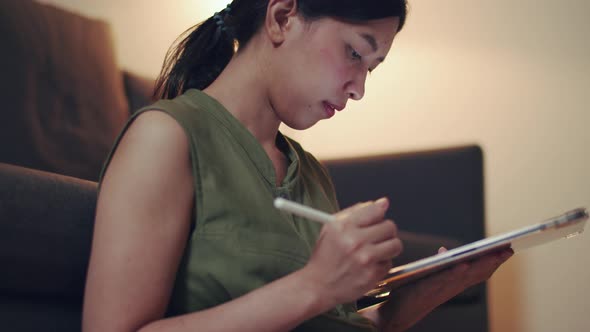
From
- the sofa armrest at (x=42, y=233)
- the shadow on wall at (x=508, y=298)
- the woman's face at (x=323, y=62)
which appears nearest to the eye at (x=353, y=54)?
the woman's face at (x=323, y=62)

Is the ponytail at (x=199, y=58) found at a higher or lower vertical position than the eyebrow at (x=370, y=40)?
lower

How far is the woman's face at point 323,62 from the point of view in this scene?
730 millimetres

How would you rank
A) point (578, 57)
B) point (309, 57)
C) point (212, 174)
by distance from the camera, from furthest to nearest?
point (578, 57) < point (309, 57) < point (212, 174)

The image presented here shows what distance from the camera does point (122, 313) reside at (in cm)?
53

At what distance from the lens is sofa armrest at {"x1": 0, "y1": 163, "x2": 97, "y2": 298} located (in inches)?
20.2

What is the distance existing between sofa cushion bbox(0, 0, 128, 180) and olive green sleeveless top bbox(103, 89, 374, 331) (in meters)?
0.37

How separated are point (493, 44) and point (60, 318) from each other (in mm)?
1486

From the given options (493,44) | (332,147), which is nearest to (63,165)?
(332,147)

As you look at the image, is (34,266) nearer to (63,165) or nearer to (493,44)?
(63,165)

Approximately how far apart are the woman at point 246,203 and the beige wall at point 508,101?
0.86 m

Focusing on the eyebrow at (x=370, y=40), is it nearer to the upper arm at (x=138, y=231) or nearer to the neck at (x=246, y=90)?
the neck at (x=246, y=90)

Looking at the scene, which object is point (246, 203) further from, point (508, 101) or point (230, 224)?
point (508, 101)

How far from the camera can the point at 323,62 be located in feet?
2.39

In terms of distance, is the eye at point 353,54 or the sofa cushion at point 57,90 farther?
the sofa cushion at point 57,90
